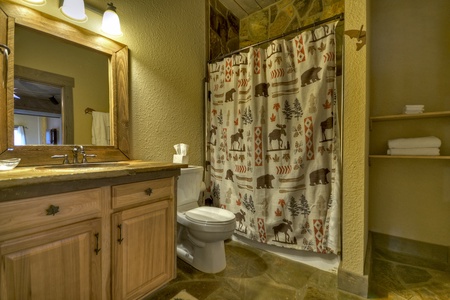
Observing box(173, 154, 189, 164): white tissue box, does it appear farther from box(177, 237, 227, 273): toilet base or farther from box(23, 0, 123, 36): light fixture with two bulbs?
box(23, 0, 123, 36): light fixture with two bulbs

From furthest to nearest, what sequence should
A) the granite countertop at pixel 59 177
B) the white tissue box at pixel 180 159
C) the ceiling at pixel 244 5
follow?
the ceiling at pixel 244 5, the white tissue box at pixel 180 159, the granite countertop at pixel 59 177

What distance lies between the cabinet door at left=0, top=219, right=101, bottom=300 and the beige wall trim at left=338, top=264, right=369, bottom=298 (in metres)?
1.48

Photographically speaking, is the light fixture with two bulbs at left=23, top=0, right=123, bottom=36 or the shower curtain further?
the shower curtain

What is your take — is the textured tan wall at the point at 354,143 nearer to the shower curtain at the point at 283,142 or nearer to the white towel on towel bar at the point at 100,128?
the shower curtain at the point at 283,142

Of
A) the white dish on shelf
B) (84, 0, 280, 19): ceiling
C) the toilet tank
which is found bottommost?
the toilet tank

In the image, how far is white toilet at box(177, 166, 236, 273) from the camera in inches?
61.7

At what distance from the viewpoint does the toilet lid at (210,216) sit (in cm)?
158

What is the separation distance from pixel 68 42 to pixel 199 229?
158 centimetres

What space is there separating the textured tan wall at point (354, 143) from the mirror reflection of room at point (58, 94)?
174 cm

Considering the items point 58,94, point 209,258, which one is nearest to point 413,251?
point 209,258

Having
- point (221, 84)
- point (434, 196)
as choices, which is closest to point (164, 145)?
point (221, 84)

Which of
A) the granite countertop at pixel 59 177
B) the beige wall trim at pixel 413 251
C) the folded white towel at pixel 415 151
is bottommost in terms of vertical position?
the beige wall trim at pixel 413 251

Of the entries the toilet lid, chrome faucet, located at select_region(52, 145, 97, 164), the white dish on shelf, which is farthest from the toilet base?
the white dish on shelf

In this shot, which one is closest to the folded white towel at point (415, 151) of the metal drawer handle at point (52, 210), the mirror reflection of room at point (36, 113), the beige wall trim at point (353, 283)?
the beige wall trim at point (353, 283)
